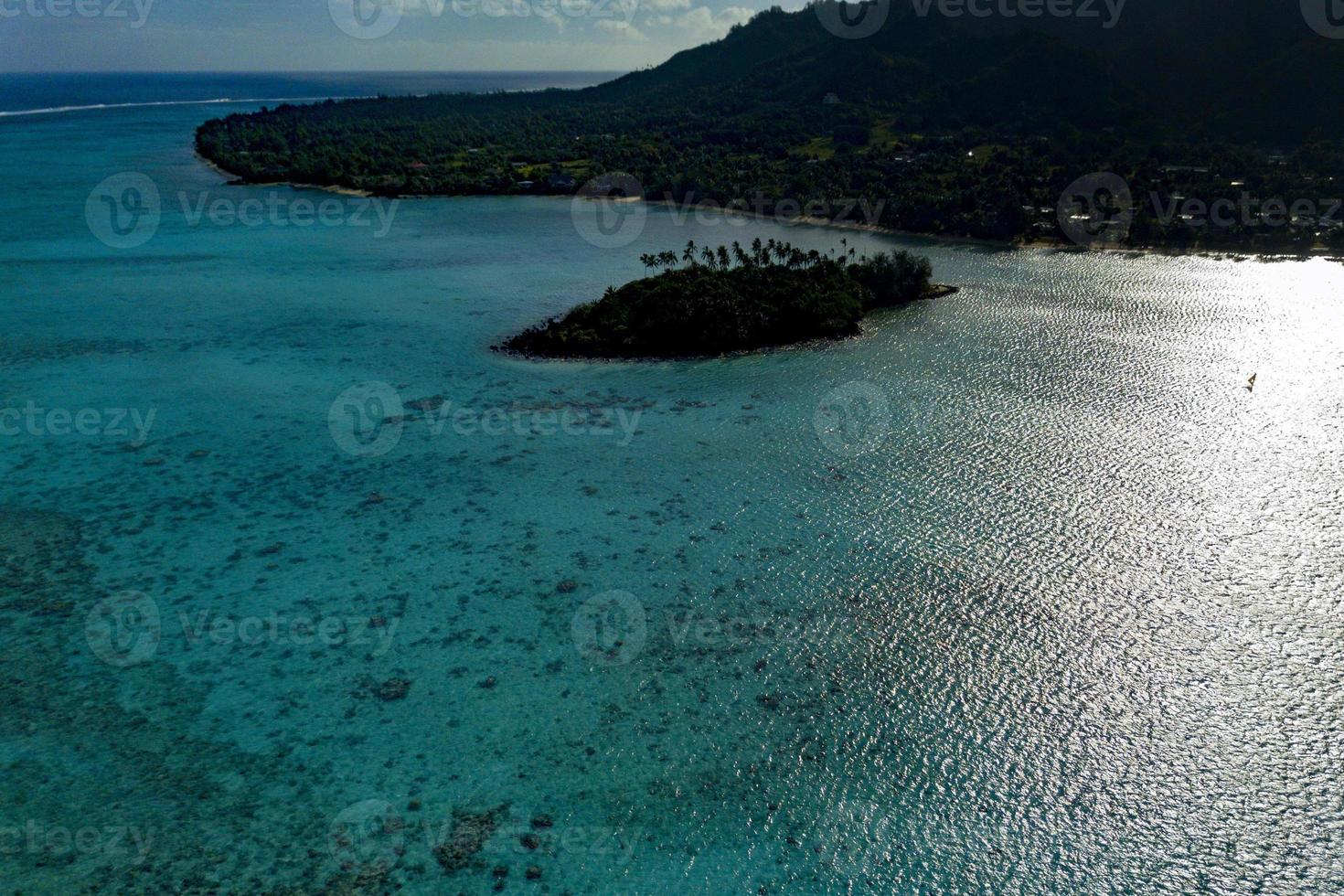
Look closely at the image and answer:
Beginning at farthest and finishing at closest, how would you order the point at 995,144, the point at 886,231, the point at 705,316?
1. the point at 995,144
2. the point at 886,231
3. the point at 705,316

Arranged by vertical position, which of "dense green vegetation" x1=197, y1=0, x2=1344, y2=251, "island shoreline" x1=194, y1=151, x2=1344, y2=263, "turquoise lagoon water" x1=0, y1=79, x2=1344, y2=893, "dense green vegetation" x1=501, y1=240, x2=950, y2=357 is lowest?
"turquoise lagoon water" x1=0, y1=79, x2=1344, y2=893

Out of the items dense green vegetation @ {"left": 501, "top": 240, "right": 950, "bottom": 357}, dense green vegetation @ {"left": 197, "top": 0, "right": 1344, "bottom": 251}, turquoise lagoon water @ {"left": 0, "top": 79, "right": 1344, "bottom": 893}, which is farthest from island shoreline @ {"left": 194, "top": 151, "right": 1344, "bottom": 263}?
dense green vegetation @ {"left": 501, "top": 240, "right": 950, "bottom": 357}

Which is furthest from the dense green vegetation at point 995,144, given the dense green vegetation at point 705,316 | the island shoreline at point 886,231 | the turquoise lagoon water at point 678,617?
the turquoise lagoon water at point 678,617

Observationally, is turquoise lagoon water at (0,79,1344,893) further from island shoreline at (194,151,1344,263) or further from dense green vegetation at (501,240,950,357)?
island shoreline at (194,151,1344,263)

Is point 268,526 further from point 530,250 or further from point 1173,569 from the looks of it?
point 530,250

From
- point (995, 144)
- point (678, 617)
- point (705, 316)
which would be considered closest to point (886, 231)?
point (705, 316)

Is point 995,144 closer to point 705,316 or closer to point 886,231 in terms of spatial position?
point 886,231
